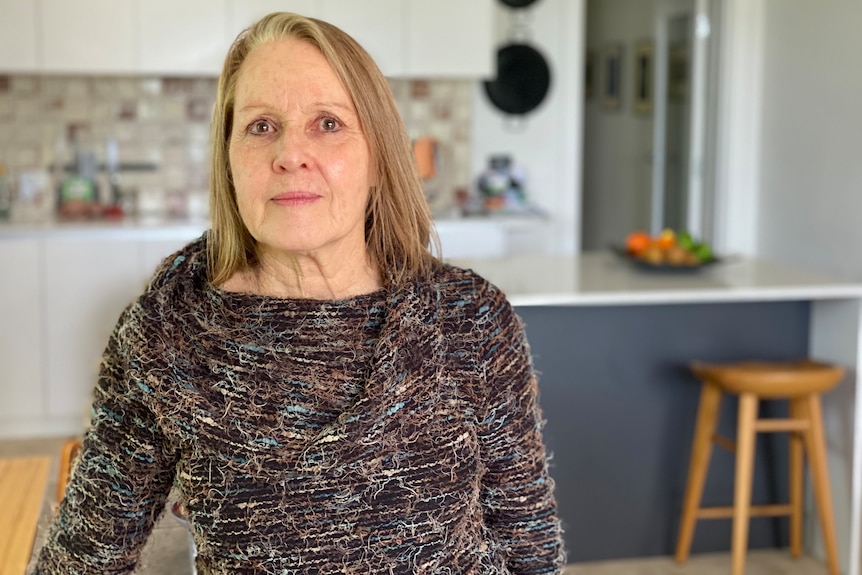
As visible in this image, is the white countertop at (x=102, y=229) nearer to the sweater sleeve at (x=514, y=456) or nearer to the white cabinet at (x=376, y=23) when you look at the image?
the white cabinet at (x=376, y=23)

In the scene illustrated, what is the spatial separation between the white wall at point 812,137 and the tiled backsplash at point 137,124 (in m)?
1.52

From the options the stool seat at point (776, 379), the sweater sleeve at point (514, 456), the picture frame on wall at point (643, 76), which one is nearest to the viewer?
the sweater sleeve at point (514, 456)

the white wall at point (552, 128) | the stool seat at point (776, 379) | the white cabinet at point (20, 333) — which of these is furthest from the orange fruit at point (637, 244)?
the white cabinet at point (20, 333)

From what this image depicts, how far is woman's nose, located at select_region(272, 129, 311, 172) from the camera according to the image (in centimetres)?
117

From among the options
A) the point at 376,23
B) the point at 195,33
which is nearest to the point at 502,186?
the point at 376,23

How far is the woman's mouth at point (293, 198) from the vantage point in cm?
119

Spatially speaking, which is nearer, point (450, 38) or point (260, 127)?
point (260, 127)

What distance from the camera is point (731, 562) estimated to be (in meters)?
3.44

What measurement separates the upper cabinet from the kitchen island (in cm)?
182

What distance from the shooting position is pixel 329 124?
1209mm

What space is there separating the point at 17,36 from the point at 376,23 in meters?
1.54

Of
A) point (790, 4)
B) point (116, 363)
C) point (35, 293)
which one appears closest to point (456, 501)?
point (116, 363)

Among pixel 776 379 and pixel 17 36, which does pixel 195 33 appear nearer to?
pixel 17 36

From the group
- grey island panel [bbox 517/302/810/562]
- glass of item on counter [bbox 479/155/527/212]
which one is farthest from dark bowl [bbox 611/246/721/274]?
glass of item on counter [bbox 479/155/527/212]
